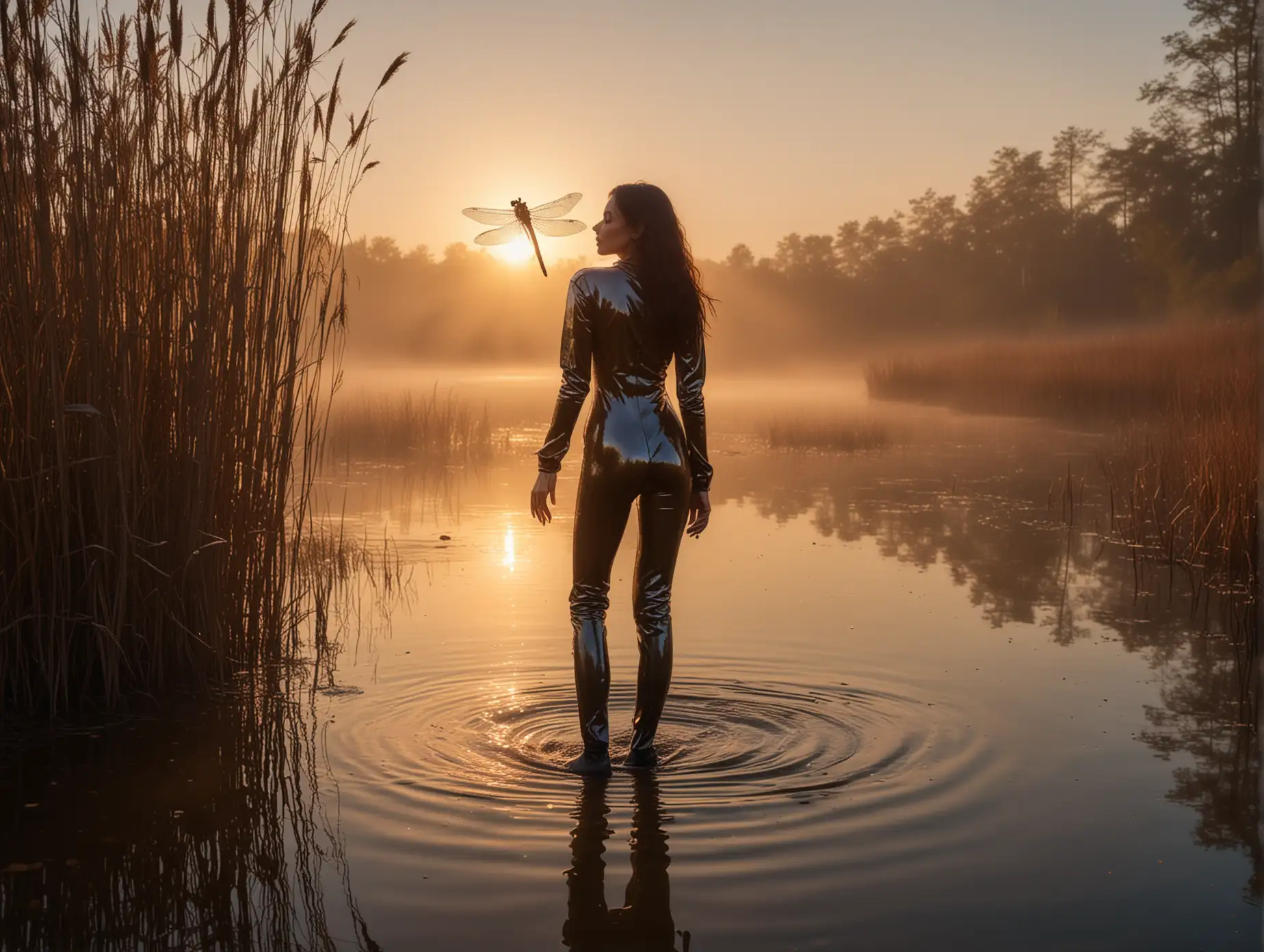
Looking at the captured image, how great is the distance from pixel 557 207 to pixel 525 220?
0.18 m

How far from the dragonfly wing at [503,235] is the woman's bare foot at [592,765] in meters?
2.57

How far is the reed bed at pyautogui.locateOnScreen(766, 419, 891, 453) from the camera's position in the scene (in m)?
19.2

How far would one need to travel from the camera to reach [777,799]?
177 inches

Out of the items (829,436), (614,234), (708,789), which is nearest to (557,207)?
(614,234)

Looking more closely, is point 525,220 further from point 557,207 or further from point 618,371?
point 618,371

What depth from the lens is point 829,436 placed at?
2005cm

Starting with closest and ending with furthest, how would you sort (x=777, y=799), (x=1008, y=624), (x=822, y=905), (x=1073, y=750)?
(x=822, y=905) → (x=777, y=799) → (x=1073, y=750) → (x=1008, y=624)

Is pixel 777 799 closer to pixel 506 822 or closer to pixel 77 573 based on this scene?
pixel 506 822

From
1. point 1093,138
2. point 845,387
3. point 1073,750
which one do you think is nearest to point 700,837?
Answer: point 1073,750

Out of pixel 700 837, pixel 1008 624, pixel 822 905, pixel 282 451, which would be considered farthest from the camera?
pixel 1008 624

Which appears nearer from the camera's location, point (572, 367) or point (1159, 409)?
point (572, 367)

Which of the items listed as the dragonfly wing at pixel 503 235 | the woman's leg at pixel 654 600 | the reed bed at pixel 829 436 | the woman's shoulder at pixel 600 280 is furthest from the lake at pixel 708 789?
the reed bed at pixel 829 436

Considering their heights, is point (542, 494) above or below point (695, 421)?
below

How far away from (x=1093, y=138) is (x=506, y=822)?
3185 inches
